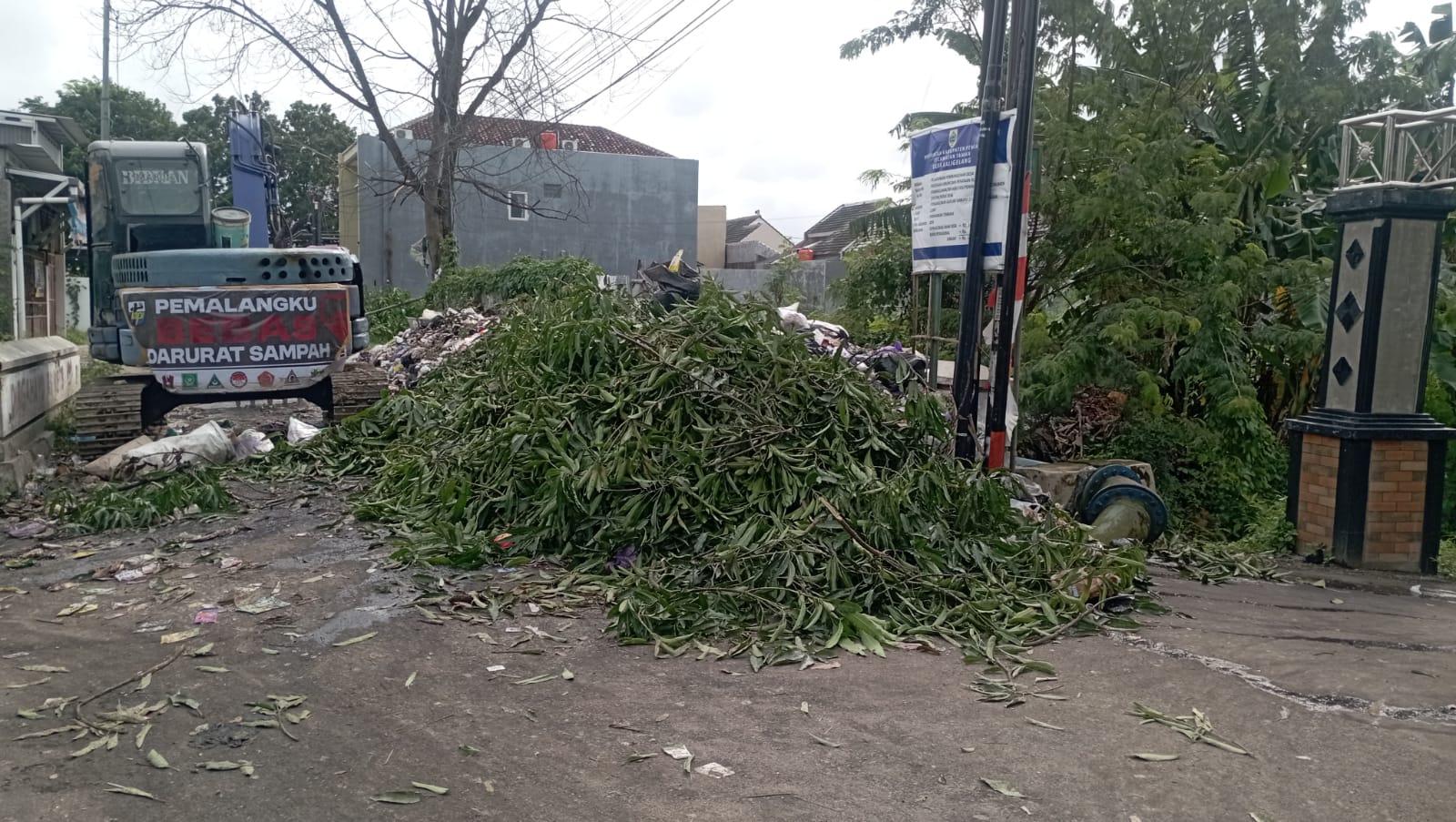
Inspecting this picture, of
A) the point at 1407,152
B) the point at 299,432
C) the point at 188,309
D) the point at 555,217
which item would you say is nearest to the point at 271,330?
the point at 188,309

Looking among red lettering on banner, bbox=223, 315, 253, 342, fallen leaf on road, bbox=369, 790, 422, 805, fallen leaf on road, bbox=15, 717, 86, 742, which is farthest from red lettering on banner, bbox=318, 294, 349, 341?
fallen leaf on road, bbox=369, 790, 422, 805

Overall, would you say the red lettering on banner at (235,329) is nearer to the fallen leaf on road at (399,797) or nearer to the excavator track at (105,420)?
the excavator track at (105,420)

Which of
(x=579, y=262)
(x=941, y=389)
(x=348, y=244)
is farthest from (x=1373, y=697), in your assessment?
(x=348, y=244)

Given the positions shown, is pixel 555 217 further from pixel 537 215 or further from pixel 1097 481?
pixel 1097 481

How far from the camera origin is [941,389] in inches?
352

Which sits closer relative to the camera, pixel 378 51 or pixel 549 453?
pixel 549 453

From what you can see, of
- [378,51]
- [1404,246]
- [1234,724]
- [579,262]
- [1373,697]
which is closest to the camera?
[1234,724]

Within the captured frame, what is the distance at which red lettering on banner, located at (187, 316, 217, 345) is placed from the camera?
8.48 meters

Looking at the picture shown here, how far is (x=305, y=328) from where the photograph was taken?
876 cm

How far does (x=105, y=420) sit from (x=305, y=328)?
181cm

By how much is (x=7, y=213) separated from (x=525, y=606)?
1272cm

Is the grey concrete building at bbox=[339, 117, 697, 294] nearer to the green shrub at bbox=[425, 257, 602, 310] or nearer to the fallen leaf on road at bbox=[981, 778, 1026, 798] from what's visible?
the green shrub at bbox=[425, 257, 602, 310]

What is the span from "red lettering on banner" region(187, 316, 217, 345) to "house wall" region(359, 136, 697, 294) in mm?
22694

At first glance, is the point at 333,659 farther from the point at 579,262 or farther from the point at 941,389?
the point at 579,262
